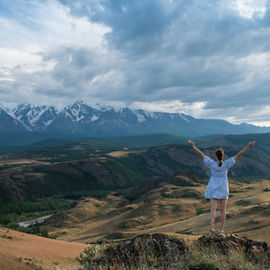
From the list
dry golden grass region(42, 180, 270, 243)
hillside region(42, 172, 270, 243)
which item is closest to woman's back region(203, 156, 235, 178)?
hillside region(42, 172, 270, 243)

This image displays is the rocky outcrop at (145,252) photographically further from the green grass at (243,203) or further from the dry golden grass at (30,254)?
the green grass at (243,203)

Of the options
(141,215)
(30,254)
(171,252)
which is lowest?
(141,215)

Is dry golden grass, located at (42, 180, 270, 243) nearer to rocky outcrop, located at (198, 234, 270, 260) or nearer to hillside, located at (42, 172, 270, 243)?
hillside, located at (42, 172, 270, 243)

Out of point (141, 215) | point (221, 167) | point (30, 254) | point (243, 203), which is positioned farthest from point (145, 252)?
point (141, 215)

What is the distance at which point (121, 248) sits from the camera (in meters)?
15.4

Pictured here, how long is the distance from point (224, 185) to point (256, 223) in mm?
40752

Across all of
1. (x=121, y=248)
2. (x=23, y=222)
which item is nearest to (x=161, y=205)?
(x=23, y=222)

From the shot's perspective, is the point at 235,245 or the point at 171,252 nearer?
the point at 235,245

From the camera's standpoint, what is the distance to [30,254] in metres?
28.6

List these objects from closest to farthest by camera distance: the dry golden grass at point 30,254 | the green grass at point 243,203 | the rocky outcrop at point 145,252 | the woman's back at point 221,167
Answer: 1. the rocky outcrop at point 145,252
2. the woman's back at point 221,167
3. the dry golden grass at point 30,254
4. the green grass at point 243,203

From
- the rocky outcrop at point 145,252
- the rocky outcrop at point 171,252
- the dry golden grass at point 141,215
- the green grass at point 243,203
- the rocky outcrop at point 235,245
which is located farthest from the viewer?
the green grass at point 243,203

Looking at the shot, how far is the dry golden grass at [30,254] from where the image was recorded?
2373cm

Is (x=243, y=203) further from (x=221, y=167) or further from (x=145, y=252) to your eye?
(x=145, y=252)

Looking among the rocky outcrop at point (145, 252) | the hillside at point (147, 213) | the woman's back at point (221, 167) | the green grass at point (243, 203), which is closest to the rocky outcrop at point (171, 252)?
the rocky outcrop at point (145, 252)
